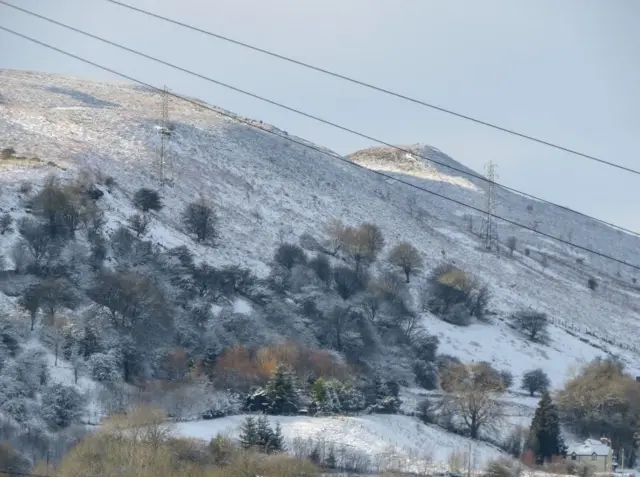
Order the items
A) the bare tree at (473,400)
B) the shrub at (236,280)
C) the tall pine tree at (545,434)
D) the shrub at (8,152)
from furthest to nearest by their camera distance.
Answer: the shrub at (8,152), the shrub at (236,280), the bare tree at (473,400), the tall pine tree at (545,434)

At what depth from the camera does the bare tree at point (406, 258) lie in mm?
81250

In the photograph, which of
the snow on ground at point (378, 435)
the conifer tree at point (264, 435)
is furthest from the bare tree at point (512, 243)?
the conifer tree at point (264, 435)

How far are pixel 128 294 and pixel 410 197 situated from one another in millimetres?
53144

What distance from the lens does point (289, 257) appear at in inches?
2948

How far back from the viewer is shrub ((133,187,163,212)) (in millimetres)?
74500

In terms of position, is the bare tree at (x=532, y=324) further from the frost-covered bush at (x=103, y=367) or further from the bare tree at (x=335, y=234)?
the frost-covered bush at (x=103, y=367)

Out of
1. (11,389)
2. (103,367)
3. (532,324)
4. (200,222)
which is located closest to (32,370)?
(11,389)

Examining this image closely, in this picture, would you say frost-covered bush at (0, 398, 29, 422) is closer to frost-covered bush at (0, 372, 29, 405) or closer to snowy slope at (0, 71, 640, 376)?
frost-covered bush at (0, 372, 29, 405)

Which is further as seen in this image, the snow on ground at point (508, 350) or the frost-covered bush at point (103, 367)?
the snow on ground at point (508, 350)

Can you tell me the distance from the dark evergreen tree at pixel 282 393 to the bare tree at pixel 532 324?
2480 centimetres

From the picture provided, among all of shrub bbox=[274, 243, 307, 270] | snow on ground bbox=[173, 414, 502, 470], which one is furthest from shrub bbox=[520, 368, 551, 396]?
shrub bbox=[274, 243, 307, 270]

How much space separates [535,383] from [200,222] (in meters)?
22.2

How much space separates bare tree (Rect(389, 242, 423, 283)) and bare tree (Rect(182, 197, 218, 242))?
12.0 meters

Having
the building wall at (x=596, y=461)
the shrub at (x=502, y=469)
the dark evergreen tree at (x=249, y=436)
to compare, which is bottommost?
the shrub at (x=502, y=469)
